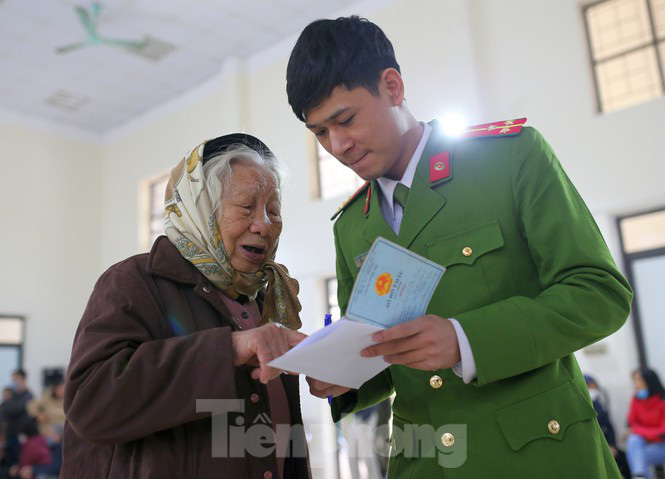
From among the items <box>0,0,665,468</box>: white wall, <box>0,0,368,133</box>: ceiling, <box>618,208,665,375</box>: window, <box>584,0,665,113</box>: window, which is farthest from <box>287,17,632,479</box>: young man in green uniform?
<box>0,0,368,133</box>: ceiling

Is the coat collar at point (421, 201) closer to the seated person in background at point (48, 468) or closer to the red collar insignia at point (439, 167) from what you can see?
the red collar insignia at point (439, 167)

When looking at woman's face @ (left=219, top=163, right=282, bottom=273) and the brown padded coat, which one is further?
woman's face @ (left=219, top=163, right=282, bottom=273)

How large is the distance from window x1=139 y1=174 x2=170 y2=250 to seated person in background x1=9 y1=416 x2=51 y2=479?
185 inches

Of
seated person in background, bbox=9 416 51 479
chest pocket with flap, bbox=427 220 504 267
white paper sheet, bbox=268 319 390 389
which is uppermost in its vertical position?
chest pocket with flap, bbox=427 220 504 267

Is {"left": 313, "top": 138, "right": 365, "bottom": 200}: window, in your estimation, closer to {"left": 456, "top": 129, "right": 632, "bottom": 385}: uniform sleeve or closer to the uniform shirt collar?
the uniform shirt collar

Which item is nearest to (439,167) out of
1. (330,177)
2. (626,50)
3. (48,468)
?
(626,50)

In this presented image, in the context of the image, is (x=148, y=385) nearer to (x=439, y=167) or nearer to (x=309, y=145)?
(x=439, y=167)

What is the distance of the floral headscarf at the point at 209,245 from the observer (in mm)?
1646

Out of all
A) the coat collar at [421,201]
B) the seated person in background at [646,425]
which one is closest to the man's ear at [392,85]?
the coat collar at [421,201]

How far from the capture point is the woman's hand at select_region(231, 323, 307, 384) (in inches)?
51.2

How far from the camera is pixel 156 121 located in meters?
10.5

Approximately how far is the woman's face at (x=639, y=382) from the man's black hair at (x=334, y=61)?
462cm

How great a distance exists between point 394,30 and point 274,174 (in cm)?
594

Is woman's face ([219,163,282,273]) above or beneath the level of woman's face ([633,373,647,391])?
above
